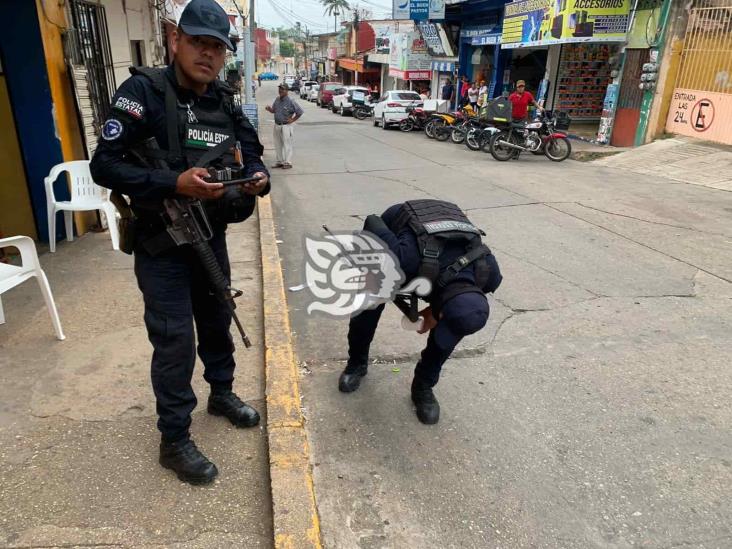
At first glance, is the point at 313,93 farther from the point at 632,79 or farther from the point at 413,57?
the point at 632,79

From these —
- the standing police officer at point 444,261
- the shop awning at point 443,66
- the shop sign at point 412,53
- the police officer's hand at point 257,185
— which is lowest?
the standing police officer at point 444,261

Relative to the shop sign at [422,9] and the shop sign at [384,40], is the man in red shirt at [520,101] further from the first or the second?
the shop sign at [384,40]

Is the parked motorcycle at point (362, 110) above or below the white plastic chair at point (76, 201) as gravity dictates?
below

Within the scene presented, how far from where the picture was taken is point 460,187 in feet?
29.3

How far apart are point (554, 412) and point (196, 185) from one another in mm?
2206

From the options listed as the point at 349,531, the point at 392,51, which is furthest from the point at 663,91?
the point at 392,51

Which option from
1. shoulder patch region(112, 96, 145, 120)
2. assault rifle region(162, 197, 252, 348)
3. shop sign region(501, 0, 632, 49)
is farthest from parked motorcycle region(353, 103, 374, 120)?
shoulder patch region(112, 96, 145, 120)

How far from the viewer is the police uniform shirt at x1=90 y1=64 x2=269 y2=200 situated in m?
1.97

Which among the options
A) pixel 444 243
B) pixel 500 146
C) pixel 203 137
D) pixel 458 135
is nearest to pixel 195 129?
pixel 203 137

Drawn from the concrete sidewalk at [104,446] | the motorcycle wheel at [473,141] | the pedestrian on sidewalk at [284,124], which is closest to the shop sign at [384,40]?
the motorcycle wheel at [473,141]

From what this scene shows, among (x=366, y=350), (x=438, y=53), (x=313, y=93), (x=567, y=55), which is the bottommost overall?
(x=313, y=93)

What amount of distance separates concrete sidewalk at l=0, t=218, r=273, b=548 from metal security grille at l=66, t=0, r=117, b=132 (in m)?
2.55

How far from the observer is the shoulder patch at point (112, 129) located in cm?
196

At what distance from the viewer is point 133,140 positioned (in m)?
2.03
